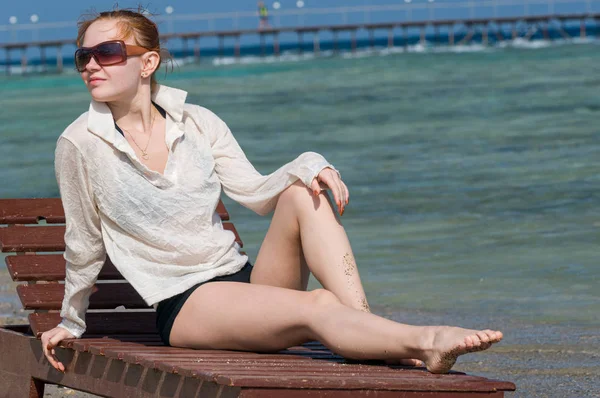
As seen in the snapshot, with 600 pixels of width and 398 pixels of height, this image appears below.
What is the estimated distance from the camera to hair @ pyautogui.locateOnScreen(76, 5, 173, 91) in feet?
11.8

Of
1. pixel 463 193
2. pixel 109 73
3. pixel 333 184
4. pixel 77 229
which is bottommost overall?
pixel 463 193

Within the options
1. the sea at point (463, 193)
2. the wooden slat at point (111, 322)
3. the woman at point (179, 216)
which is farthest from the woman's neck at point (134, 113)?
the wooden slat at point (111, 322)

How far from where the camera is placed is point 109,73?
11.6ft

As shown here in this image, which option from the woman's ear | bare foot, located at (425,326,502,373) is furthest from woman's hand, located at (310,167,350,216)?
the woman's ear

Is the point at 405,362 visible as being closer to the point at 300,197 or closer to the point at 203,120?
the point at 300,197

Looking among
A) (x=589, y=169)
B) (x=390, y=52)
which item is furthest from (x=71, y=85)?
(x=589, y=169)

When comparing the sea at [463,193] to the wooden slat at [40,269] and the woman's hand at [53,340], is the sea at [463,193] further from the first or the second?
the woman's hand at [53,340]

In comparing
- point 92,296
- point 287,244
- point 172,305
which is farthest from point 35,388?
point 287,244

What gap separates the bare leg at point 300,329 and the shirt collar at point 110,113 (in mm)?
529

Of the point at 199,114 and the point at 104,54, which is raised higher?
the point at 104,54

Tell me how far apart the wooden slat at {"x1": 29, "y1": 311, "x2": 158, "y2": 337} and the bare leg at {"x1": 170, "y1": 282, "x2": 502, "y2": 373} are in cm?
60

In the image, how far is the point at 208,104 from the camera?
31.5 meters

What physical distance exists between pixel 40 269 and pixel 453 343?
1.90m

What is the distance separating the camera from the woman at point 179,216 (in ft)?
11.0
